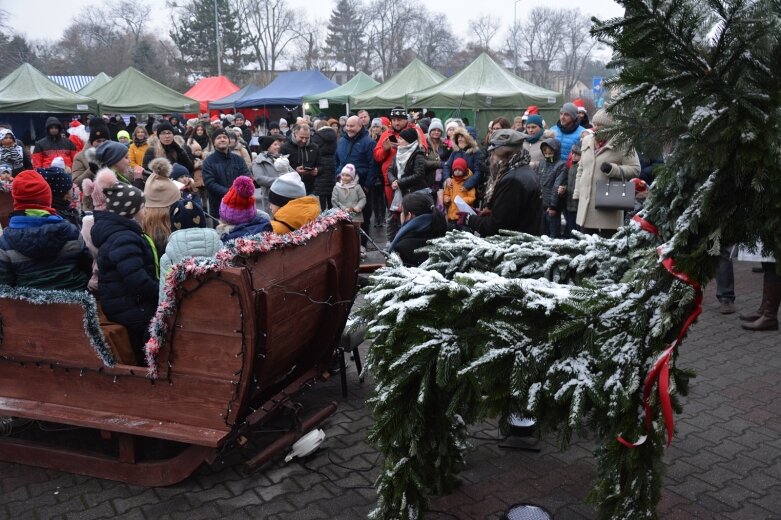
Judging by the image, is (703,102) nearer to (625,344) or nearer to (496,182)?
(625,344)

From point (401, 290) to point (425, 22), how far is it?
7101 cm

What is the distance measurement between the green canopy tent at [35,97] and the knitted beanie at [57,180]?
15009mm

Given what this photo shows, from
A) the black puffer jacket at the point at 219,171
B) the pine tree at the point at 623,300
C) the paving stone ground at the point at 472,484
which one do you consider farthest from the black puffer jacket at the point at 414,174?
the pine tree at the point at 623,300

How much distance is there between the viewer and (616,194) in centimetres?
713

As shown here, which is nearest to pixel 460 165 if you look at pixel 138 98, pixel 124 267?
pixel 124 267

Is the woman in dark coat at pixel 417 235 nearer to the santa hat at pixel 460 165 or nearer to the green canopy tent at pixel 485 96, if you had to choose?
the santa hat at pixel 460 165

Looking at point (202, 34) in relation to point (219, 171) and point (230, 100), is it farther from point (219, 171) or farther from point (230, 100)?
point (219, 171)

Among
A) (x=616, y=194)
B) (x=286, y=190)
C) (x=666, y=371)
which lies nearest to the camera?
(x=666, y=371)

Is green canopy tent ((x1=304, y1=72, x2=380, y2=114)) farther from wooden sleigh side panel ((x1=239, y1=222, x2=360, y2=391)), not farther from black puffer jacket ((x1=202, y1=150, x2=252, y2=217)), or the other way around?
wooden sleigh side panel ((x1=239, y1=222, x2=360, y2=391))

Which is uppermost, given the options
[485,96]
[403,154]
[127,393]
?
[485,96]

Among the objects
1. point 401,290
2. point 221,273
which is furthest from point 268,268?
point 401,290

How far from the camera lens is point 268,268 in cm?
402

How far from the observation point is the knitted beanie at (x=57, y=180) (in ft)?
18.7

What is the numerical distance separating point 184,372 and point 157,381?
0.65 feet
